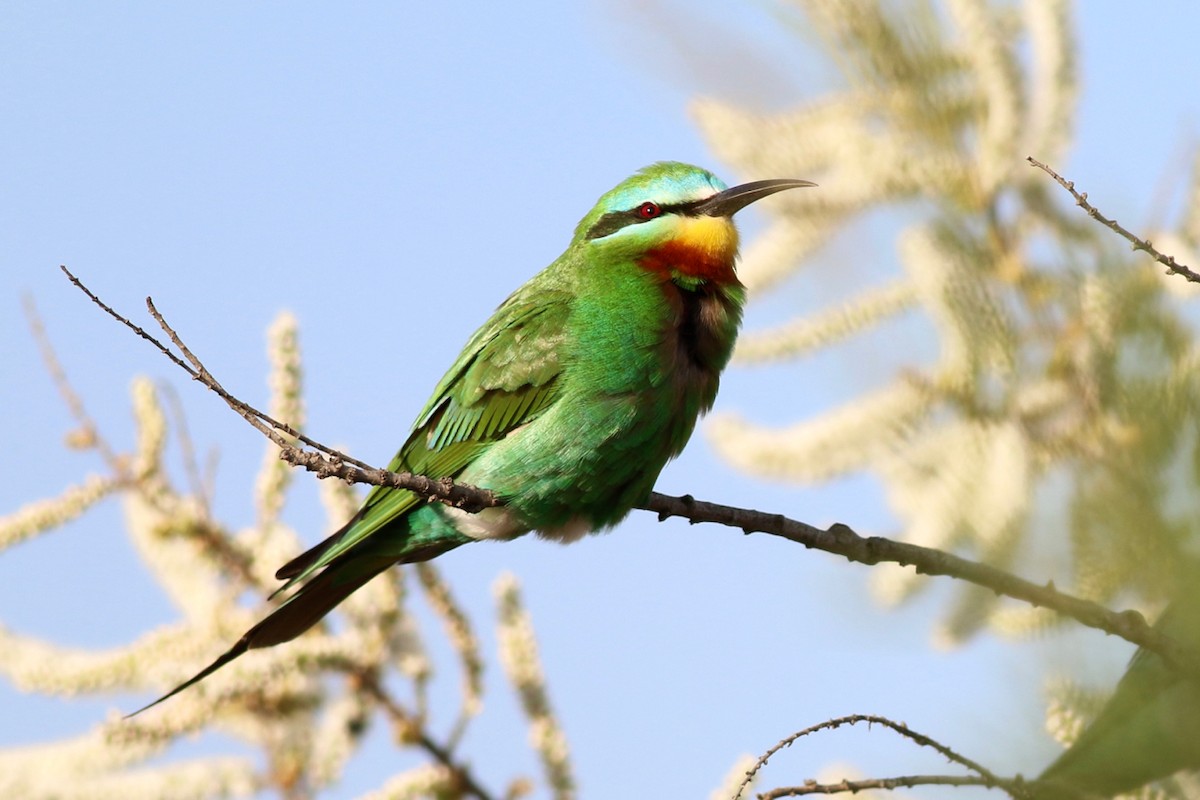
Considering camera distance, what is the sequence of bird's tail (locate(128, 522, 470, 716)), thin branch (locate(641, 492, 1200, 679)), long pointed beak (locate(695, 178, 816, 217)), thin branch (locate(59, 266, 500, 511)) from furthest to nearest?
long pointed beak (locate(695, 178, 816, 217)) → bird's tail (locate(128, 522, 470, 716)) → thin branch (locate(59, 266, 500, 511)) → thin branch (locate(641, 492, 1200, 679))

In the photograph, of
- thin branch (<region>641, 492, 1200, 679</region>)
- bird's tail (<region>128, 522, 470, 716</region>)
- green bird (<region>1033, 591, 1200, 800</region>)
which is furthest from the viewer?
bird's tail (<region>128, 522, 470, 716</region>)

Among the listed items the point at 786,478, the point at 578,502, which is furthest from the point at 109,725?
the point at 786,478

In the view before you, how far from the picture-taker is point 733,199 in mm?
3814

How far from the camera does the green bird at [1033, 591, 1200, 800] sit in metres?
0.94

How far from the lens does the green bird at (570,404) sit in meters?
3.34

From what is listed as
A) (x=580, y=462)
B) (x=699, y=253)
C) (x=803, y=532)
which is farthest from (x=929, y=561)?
(x=699, y=253)

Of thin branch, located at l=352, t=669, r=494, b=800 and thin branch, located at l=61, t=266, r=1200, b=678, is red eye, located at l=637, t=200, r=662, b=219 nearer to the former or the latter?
thin branch, located at l=61, t=266, r=1200, b=678

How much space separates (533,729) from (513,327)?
3.79 feet

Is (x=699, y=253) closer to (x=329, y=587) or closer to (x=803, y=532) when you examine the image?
(x=803, y=532)

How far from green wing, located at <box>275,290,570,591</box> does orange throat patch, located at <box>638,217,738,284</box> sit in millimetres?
283

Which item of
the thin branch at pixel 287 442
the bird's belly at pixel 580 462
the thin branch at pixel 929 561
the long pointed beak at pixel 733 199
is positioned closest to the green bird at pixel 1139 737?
the thin branch at pixel 929 561

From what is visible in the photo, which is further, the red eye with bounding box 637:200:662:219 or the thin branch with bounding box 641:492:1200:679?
the red eye with bounding box 637:200:662:219

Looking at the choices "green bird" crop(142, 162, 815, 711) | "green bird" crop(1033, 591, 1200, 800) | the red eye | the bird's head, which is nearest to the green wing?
"green bird" crop(142, 162, 815, 711)

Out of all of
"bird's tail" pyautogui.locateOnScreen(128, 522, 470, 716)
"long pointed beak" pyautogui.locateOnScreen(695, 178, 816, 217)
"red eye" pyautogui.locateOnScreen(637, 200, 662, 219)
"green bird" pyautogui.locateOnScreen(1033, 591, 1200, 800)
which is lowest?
"green bird" pyautogui.locateOnScreen(1033, 591, 1200, 800)
